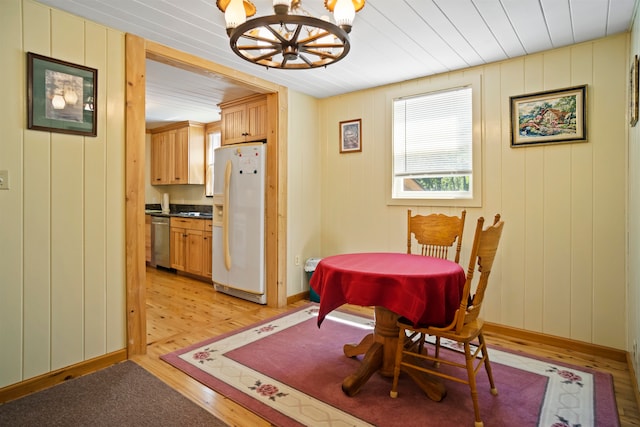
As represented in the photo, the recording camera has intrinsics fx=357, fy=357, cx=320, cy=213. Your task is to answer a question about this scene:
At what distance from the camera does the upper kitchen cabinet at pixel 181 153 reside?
558cm

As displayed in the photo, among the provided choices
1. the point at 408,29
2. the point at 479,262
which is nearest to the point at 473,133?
the point at 408,29

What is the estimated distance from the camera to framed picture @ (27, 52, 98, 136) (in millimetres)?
2104

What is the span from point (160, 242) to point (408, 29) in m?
4.75

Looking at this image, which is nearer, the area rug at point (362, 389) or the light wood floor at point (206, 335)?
the area rug at point (362, 389)

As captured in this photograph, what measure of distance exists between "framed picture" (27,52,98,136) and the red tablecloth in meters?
1.81

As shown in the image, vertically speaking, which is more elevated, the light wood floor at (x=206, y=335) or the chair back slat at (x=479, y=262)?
the chair back slat at (x=479, y=262)

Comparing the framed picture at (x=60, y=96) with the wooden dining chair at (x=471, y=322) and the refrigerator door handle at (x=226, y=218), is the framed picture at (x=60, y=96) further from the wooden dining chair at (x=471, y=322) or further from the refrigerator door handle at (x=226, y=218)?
the wooden dining chair at (x=471, y=322)

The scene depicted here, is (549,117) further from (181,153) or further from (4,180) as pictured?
(181,153)

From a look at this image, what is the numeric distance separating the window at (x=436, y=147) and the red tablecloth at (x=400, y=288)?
4.37 feet

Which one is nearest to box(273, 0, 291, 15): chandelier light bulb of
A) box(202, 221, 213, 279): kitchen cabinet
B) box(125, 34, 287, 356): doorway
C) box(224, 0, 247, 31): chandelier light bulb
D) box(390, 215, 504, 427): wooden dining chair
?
box(224, 0, 247, 31): chandelier light bulb

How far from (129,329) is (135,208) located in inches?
33.9

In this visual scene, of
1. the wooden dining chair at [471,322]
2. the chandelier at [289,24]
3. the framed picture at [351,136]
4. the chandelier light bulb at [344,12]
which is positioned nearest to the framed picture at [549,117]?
the wooden dining chair at [471,322]

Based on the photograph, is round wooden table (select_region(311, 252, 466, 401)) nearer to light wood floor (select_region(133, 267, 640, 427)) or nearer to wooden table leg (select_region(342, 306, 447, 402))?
wooden table leg (select_region(342, 306, 447, 402))

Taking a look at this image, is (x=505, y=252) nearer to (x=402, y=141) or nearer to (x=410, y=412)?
(x=402, y=141)
